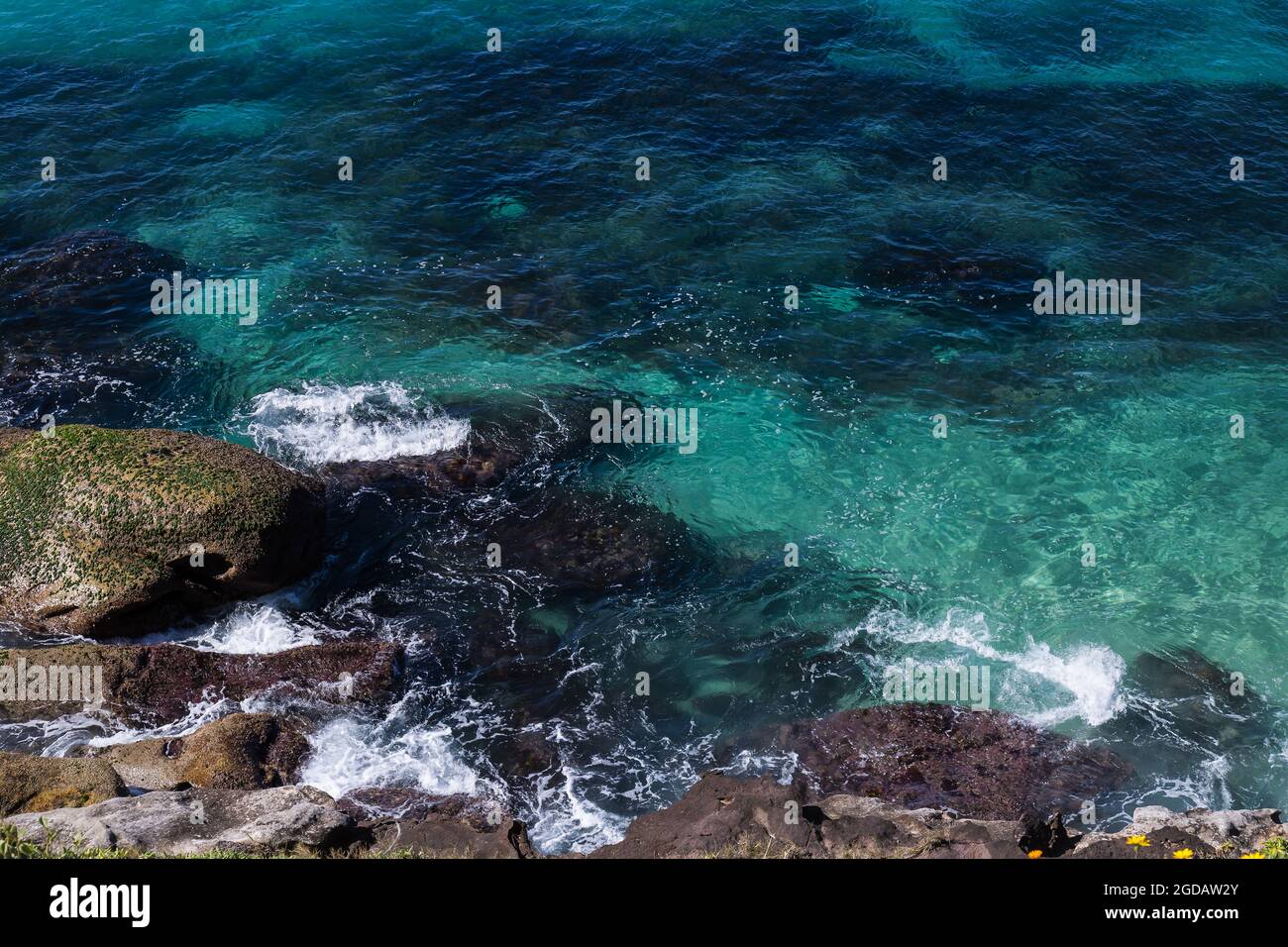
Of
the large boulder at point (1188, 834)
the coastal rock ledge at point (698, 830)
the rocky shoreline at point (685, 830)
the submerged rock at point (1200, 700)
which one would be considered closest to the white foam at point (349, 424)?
the rocky shoreline at point (685, 830)

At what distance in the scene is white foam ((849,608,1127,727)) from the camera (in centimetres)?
2583

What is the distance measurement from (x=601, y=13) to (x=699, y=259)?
76.3 feet

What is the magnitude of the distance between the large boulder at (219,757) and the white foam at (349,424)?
10.4 m

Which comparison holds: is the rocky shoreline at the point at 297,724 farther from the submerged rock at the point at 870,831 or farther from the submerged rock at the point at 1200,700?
the submerged rock at the point at 1200,700

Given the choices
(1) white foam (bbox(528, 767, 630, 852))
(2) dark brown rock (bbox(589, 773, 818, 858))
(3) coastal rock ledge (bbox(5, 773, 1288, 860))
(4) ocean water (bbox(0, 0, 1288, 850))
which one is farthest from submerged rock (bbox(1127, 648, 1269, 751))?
(1) white foam (bbox(528, 767, 630, 852))

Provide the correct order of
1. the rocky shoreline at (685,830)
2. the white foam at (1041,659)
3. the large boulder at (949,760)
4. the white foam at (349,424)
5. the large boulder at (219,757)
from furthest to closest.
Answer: the white foam at (349,424) < the white foam at (1041,659) < the large boulder at (949,760) < the large boulder at (219,757) < the rocky shoreline at (685,830)

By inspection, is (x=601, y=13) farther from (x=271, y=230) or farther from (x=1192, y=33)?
(x=1192, y=33)

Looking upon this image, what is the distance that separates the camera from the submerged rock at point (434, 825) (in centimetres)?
1941

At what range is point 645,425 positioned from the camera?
33.9m

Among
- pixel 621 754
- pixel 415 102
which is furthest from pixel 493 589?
pixel 415 102

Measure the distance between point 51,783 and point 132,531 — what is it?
723cm

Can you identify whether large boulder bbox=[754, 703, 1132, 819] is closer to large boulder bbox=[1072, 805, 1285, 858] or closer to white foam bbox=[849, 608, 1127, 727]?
white foam bbox=[849, 608, 1127, 727]

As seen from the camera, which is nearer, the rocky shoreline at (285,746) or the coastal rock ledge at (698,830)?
the coastal rock ledge at (698,830)

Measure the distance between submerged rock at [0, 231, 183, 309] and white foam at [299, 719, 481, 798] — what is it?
2253 centimetres
